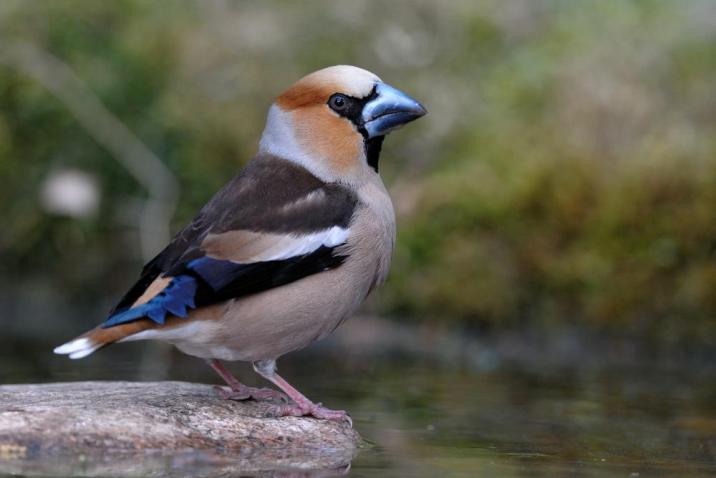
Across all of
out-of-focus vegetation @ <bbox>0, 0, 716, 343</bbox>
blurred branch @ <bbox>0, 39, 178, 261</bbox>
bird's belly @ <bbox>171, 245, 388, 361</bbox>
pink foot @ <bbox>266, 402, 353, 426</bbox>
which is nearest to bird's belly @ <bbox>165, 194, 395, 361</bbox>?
bird's belly @ <bbox>171, 245, 388, 361</bbox>

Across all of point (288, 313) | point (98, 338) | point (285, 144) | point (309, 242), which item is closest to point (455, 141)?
point (285, 144)

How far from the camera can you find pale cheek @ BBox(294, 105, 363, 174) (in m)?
5.97

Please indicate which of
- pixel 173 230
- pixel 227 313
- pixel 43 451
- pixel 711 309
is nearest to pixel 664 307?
pixel 711 309

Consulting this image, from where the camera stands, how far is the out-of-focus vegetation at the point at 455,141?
906 cm

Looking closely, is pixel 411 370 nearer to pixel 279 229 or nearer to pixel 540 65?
pixel 279 229

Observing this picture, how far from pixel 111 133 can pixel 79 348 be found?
A: 5024mm

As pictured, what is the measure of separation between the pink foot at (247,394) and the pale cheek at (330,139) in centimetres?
104

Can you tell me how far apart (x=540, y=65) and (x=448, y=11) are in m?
1.18

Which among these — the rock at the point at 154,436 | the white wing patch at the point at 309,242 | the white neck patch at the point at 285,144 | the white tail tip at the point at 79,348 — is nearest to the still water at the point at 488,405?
the rock at the point at 154,436

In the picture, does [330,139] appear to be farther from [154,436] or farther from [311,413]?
[154,436]

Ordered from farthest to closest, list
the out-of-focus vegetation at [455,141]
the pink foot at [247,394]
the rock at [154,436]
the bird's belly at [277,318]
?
the out-of-focus vegetation at [455,141] < the pink foot at [247,394] < the bird's belly at [277,318] < the rock at [154,436]

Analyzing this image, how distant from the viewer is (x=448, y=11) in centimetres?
1151

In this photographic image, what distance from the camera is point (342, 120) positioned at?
6008 millimetres

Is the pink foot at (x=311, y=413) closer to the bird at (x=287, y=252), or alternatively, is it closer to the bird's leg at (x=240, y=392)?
the bird at (x=287, y=252)
